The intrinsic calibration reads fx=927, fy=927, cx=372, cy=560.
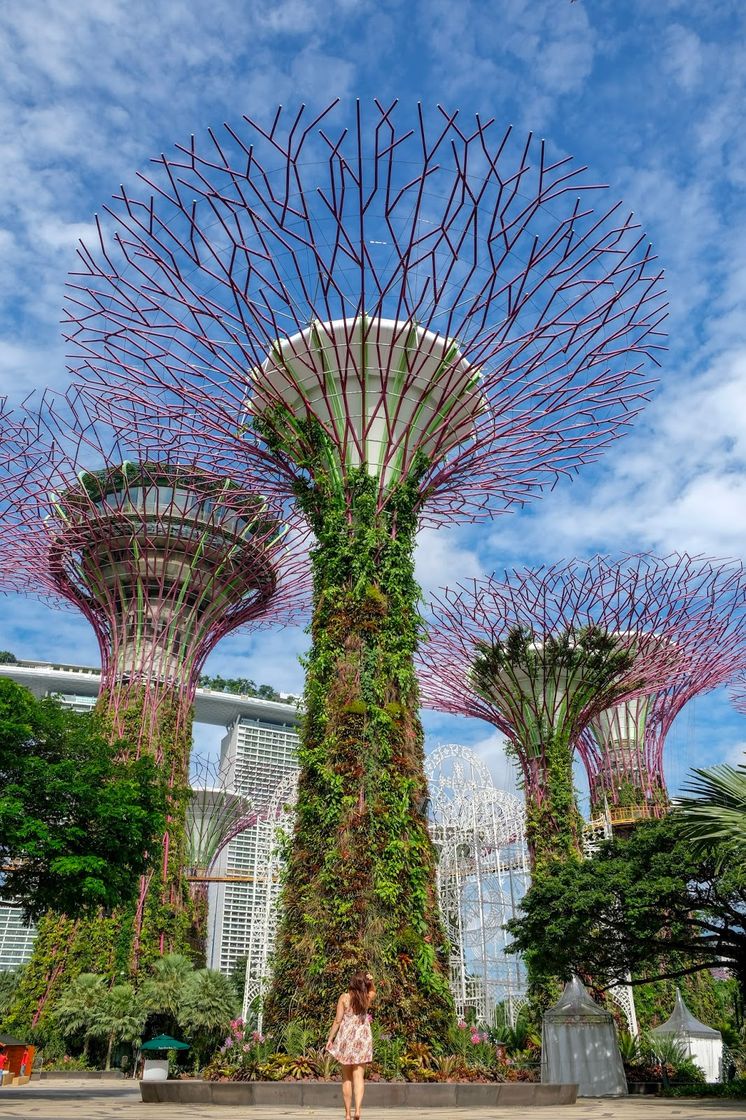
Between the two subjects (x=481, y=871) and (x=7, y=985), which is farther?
(x=7, y=985)

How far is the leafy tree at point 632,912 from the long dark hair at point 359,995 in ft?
34.4

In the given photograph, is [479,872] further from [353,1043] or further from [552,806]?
[353,1043]

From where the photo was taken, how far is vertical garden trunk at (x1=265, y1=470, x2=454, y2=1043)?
1221 centimetres

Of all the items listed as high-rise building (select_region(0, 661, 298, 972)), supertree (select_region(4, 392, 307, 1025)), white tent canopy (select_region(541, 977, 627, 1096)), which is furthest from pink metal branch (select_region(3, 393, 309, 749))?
high-rise building (select_region(0, 661, 298, 972))

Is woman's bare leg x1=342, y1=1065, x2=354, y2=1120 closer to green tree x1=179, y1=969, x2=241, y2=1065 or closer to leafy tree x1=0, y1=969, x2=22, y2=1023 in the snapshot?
green tree x1=179, y1=969, x2=241, y2=1065

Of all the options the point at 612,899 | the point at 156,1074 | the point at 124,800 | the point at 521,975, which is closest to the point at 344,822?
the point at 124,800

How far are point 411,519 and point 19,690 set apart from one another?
280 inches

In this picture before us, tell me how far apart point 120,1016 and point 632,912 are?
14.6 metres

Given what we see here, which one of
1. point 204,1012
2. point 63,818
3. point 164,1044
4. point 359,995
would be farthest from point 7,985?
point 359,995

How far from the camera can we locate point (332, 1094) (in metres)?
9.85

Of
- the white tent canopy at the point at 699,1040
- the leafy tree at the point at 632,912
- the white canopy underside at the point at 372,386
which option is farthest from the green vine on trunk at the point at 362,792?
the white tent canopy at the point at 699,1040

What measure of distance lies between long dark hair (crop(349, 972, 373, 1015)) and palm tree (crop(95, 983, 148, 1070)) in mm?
18575

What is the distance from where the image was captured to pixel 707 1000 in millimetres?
32312

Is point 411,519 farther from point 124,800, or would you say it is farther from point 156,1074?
point 156,1074
